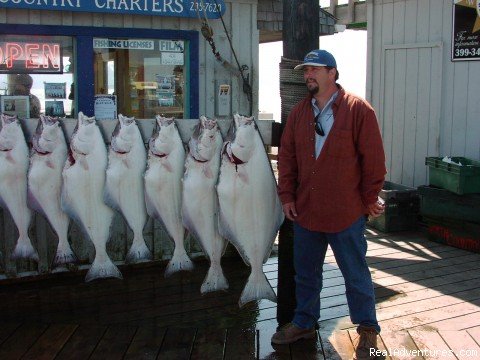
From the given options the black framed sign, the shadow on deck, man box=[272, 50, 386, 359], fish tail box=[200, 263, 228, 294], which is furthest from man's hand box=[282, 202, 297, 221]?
the black framed sign

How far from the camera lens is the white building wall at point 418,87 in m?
7.17

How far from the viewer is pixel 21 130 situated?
11.4ft

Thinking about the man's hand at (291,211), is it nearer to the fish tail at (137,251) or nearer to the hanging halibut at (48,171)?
the fish tail at (137,251)

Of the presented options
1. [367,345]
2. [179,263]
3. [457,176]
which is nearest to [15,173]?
[179,263]

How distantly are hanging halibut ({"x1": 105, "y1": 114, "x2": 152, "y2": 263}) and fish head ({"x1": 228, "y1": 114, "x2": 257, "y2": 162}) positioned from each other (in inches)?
20.0

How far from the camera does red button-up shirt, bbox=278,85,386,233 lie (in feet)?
10.8

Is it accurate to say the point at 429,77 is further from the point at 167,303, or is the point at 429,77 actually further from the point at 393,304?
the point at 167,303

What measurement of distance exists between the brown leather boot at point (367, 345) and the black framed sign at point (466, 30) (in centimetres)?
451

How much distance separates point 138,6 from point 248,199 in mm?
3172

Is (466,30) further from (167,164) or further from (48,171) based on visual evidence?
(48,171)

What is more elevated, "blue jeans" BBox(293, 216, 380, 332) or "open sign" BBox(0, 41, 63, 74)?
"open sign" BBox(0, 41, 63, 74)

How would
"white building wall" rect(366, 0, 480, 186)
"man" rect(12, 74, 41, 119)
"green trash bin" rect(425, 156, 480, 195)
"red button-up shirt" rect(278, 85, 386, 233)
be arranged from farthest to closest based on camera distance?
"white building wall" rect(366, 0, 480, 186) < "green trash bin" rect(425, 156, 480, 195) < "man" rect(12, 74, 41, 119) < "red button-up shirt" rect(278, 85, 386, 233)

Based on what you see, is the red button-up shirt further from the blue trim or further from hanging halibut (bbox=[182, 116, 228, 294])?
the blue trim

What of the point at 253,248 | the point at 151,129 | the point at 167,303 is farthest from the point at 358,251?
the point at 167,303
